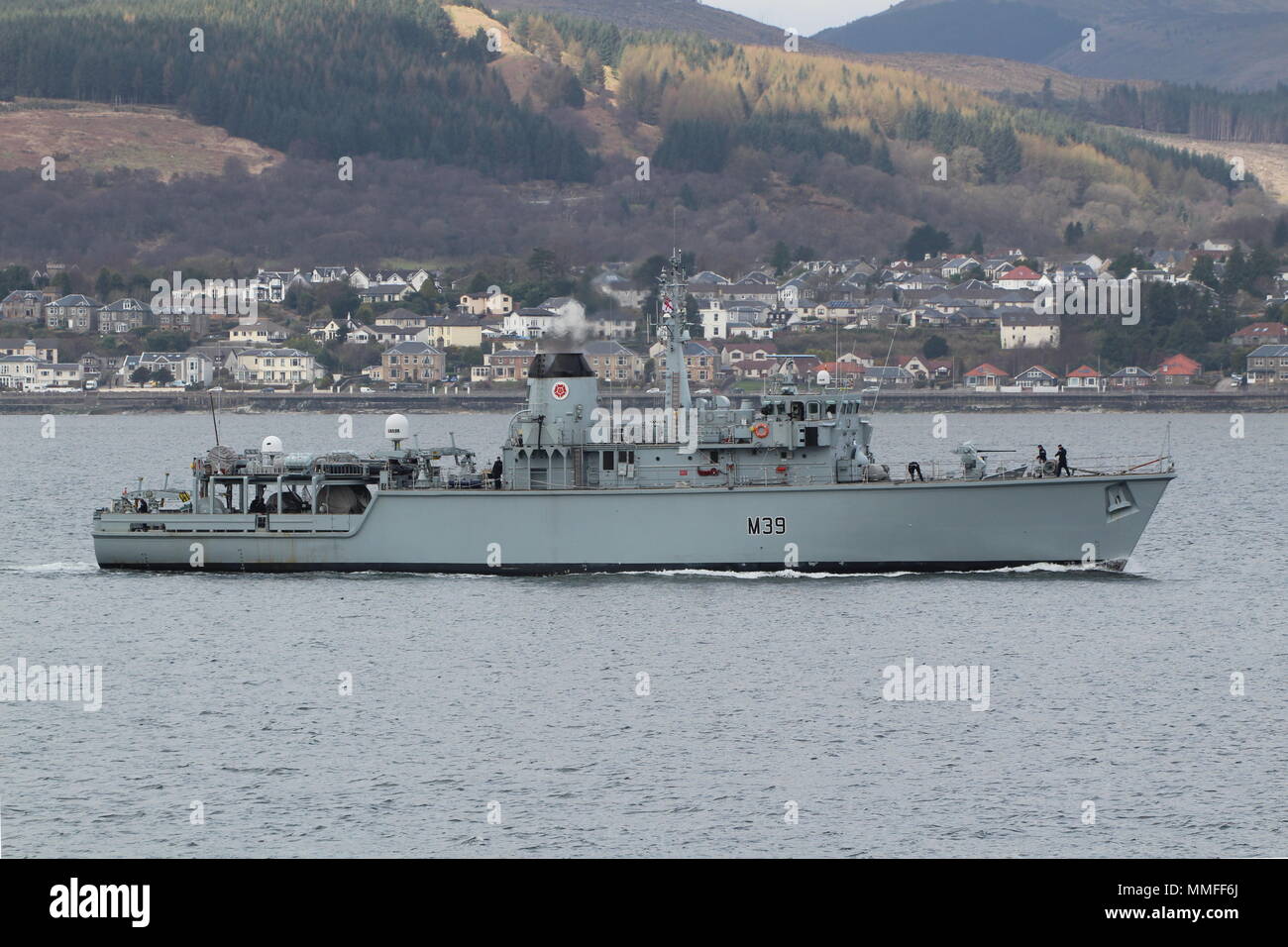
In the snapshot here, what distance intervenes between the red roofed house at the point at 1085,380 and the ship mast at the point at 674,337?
12496cm

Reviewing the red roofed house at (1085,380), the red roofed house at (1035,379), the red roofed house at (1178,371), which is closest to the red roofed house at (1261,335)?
the red roofed house at (1178,371)

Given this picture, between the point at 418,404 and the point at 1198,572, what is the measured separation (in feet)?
393

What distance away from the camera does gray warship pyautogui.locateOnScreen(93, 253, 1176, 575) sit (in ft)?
152

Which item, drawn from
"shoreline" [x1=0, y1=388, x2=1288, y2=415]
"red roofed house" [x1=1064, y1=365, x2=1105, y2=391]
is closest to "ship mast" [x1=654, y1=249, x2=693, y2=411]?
"shoreline" [x1=0, y1=388, x2=1288, y2=415]

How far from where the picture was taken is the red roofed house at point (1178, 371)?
169750mm

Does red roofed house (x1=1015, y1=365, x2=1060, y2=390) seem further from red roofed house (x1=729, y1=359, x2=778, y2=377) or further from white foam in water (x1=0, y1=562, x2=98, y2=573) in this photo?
white foam in water (x1=0, y1=562, x2=98, y2=573)

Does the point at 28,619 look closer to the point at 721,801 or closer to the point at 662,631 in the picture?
the point at 662,631

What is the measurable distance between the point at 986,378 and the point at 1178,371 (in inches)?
716

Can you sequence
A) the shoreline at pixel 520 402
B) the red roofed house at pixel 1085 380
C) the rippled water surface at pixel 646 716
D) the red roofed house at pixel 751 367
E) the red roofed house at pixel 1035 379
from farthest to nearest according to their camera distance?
the red roofed house at pixel 1085 380 → the red roofed house at pixel 1035 379 → the red roofed house at pixel 751 367 → the shoreline at pixel 520 402 → the rippled water surface at pixel 646 716

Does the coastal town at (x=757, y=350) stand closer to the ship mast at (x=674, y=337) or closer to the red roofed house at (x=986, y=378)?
the red roofed house at (x=986, y=378)

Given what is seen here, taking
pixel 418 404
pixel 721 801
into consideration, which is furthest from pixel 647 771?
pixel 418 404

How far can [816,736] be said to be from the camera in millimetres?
31906

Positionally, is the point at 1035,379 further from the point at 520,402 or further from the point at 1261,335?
the point at 520,402

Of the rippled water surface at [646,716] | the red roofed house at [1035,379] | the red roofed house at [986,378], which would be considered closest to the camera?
the rippled water surface at [646,716]
